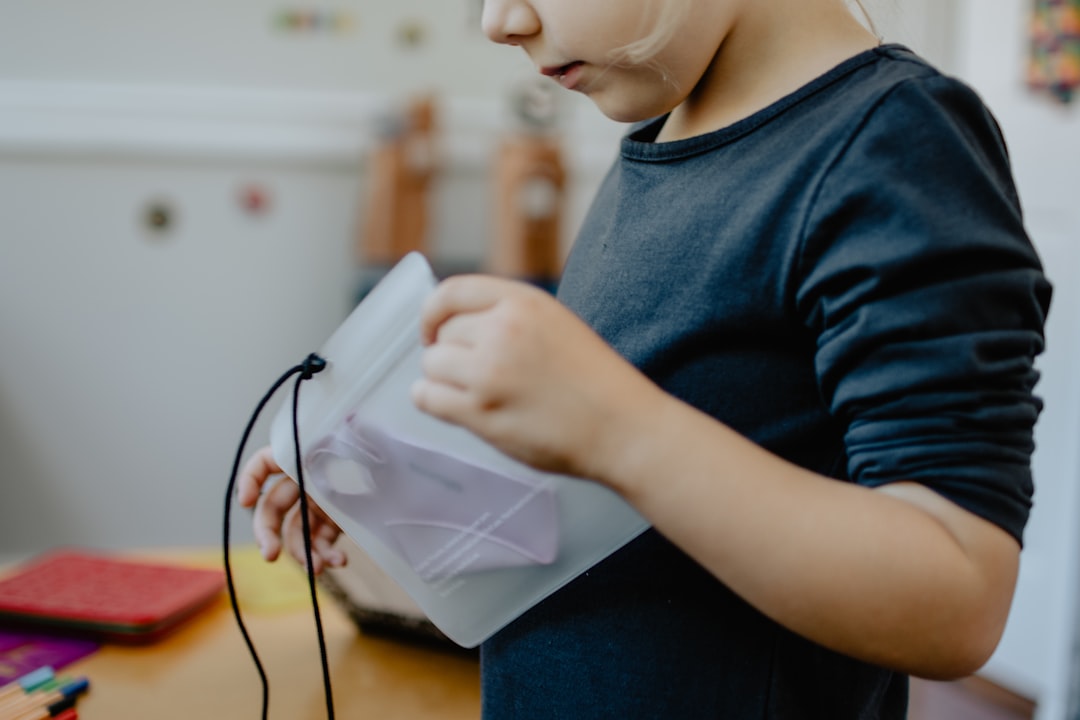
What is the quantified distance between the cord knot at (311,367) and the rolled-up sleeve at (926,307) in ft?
0.71

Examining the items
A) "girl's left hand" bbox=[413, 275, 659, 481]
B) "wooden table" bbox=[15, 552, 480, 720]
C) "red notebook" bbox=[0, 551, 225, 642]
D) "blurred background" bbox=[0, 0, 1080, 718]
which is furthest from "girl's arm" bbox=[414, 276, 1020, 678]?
"blurred background" bbox=[0, 0, 1080, 718]

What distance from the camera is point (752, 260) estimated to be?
0.43 m

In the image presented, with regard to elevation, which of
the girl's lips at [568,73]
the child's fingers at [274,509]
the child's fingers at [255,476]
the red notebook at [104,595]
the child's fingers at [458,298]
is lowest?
the red notebook at [104,595]

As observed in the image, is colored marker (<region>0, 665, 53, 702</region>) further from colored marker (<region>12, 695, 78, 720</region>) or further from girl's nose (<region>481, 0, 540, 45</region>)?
girl's nose (<region>481, 0, 540, 45</region>)

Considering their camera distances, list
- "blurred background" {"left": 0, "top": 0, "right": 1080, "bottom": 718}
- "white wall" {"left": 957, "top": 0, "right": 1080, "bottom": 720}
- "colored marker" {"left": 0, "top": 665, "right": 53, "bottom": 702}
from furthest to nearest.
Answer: "blurred background" {"left": 0, "top": 0, "right": 1080, "bottom": 718} → "white wall" {"left": 957, "top": 0, "right": 1080, "bottom": 720} → "colored marker" {"left": 0, "top": 665, "right": 53, "bottom": 702}

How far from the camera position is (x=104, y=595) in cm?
74

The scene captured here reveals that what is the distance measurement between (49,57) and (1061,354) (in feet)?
6.74

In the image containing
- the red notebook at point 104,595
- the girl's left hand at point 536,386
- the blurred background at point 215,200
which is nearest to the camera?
the girl's left hand at point 536,386

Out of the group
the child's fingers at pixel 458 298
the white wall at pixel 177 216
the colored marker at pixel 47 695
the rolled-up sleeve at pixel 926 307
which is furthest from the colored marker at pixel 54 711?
the white wall at pixel 177 216

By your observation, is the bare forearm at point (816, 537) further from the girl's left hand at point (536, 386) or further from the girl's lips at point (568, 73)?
the girl's lips at point (568, 73)

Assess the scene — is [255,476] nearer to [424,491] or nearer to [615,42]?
[424,491]

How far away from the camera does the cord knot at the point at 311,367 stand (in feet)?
1.50

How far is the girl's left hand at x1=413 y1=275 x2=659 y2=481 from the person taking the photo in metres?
0.36

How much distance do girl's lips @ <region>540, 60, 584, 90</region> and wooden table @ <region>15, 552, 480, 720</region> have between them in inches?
15.1
